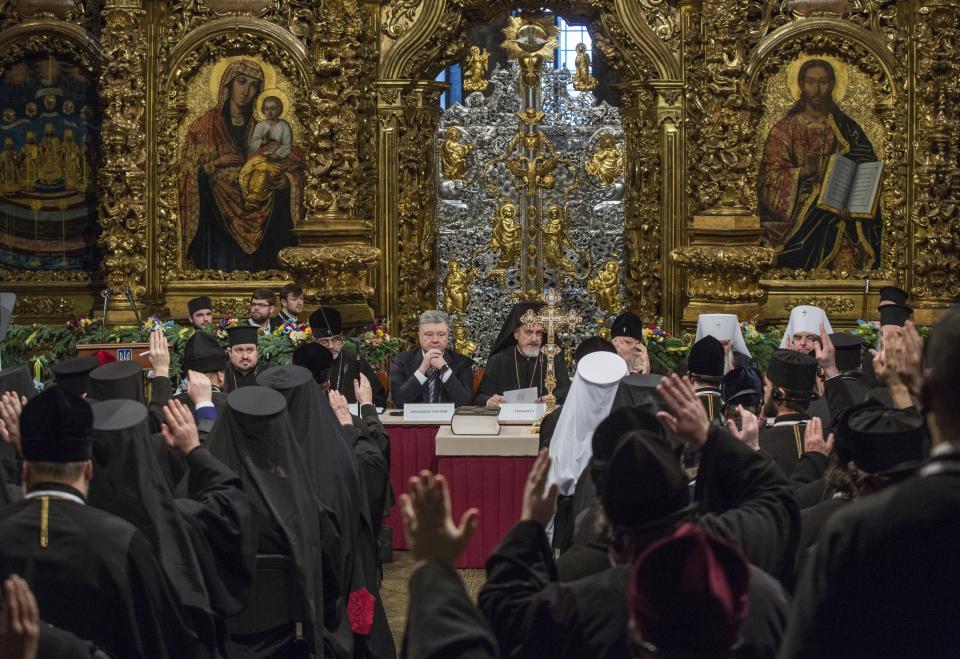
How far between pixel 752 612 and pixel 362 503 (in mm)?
4296

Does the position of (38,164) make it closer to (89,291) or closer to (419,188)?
(89,291)

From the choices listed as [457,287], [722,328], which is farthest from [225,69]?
[722,328]

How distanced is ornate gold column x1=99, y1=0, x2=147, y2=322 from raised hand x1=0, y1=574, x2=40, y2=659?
1195 centimetres

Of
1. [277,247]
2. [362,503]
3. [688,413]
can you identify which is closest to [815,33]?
[277,247]

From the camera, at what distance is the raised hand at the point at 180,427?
5.93m

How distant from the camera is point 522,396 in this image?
1190cm

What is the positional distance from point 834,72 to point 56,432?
40.9 ft

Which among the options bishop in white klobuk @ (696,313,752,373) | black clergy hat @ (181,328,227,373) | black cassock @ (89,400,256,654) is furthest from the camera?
bishop in white klobuk @ (696,313,752,373)

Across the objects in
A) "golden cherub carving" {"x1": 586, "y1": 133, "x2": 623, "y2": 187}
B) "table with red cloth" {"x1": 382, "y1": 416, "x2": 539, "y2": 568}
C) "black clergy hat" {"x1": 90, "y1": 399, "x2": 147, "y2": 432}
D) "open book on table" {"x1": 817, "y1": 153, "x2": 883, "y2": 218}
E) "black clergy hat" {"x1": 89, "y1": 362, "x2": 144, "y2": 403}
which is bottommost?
"table with red cloth" {"x1": 382, "y1": 416, "x2": 539, "y2": 568}

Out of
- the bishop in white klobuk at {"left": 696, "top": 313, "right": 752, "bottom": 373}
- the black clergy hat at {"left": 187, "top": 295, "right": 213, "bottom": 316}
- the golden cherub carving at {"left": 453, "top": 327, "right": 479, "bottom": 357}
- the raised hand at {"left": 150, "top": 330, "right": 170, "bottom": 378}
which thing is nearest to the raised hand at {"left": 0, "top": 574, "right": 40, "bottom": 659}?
the raised hand at {"left": 150, "top": 330, "right": 170, "bottom": 378}

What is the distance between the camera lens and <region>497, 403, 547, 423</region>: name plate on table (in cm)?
1134

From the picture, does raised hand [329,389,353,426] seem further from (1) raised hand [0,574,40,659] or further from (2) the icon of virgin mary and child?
(2) the icon of virgin mary and child

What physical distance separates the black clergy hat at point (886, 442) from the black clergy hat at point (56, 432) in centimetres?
261

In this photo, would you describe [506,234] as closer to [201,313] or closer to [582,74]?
[582,74]
